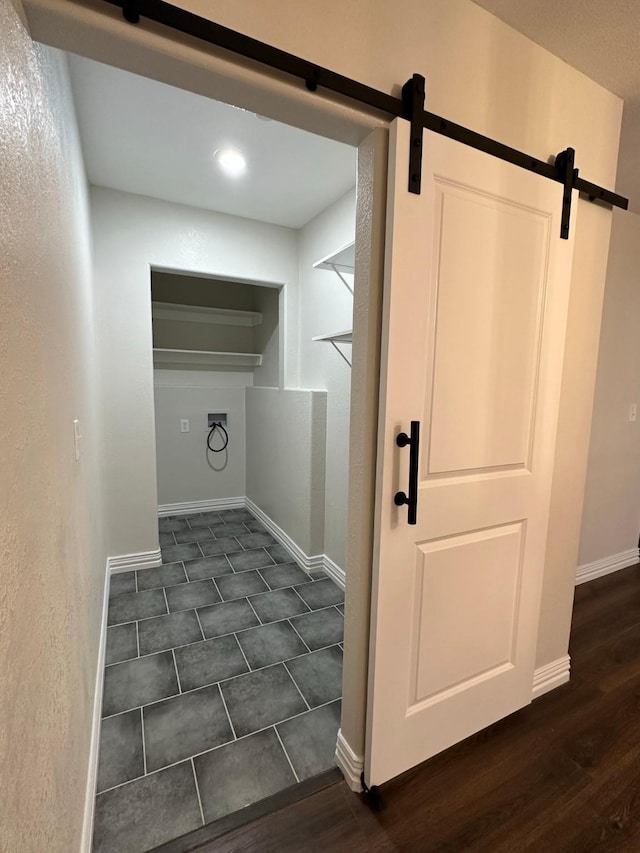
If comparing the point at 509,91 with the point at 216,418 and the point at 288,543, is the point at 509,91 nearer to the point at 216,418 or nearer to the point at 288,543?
the point at 288,543

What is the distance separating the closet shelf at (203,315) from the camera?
4.00m

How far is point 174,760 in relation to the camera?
4.89 ft

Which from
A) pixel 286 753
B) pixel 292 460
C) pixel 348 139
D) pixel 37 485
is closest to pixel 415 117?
pixel 348 139

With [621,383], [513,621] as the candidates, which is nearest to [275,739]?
[513,621]

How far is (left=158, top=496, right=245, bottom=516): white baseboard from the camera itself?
13.4 feet

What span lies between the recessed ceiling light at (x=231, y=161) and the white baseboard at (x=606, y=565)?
3.43m

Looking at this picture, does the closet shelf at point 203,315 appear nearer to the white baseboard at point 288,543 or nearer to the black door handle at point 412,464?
the white baseboard at point 288,543

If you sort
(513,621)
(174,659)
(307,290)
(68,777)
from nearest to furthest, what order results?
(68,777) < (513,621) < (174,659) < (307,290)

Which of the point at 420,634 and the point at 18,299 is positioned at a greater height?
the point at 18,299

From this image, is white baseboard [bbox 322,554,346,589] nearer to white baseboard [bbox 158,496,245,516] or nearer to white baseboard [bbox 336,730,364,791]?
white baseboard [bbox 336,730,364,791]

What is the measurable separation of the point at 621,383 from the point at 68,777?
3.54 metres

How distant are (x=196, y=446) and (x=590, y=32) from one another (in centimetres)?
391

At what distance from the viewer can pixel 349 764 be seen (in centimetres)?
140

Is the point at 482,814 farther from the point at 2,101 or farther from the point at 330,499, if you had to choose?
the point at 2,101
